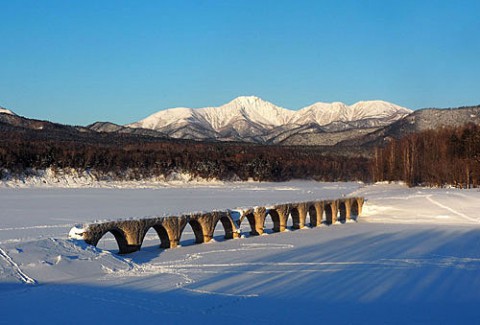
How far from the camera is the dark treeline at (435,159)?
5544 cm

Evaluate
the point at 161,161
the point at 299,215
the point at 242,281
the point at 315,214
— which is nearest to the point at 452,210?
the point at 315,214

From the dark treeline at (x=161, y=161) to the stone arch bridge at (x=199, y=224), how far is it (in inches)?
1818

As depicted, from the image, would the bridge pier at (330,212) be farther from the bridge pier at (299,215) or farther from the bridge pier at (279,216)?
the bridge pier at (279,216)

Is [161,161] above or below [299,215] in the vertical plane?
above

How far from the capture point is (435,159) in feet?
202

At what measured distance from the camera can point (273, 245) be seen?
21312 millimetres

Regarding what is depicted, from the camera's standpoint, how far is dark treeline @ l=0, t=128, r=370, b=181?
71.3 m

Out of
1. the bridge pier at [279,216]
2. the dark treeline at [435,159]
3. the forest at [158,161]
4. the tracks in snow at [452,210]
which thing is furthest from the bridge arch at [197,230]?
the forest at [158,161]

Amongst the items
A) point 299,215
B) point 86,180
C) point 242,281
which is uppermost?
point 86,180

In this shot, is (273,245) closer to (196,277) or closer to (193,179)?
(196,277)

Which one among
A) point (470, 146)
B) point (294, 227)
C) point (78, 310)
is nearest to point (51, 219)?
point (294, 227)

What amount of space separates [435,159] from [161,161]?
37.3m

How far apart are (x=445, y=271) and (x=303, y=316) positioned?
6.77 m

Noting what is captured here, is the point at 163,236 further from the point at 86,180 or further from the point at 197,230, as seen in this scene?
the point at 86,180
